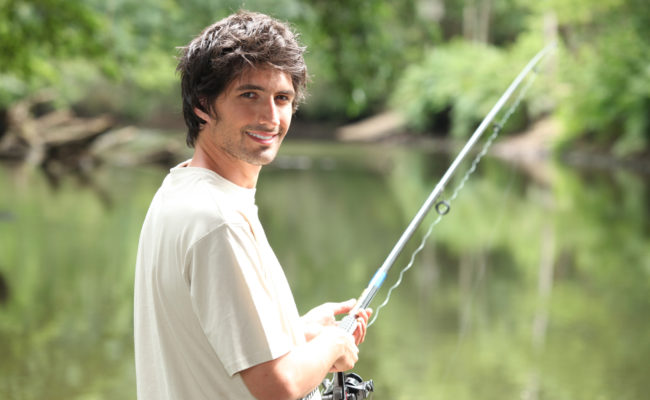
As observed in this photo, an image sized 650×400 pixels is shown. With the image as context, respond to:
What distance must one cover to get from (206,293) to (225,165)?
0.29 meters

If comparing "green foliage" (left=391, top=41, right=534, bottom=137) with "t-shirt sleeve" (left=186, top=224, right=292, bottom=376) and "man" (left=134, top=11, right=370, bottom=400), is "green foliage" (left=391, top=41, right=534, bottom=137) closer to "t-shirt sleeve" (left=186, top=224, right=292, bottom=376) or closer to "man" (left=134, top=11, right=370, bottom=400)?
"man" (left=134, top=11, right=370, bottom=400)

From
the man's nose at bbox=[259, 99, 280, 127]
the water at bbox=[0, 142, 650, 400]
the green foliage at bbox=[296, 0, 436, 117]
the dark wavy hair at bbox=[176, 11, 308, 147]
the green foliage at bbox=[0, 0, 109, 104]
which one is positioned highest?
the green foliage at bbox=[0, 0, 109, 104]

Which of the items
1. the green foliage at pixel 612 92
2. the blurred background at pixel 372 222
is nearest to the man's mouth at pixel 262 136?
the blurred background at pixel 372 222

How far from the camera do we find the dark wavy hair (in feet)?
4.97

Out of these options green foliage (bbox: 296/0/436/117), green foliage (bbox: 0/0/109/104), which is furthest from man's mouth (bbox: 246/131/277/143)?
green foliage (bbox: 296/0/436/117)

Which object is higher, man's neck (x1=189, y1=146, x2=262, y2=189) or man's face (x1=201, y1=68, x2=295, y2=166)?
man's face (x1=201, y1=68, x2=295, y2=166)

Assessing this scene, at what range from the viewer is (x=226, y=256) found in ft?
4.49

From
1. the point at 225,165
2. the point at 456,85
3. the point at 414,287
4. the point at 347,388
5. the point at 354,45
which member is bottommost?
the point at 414,287

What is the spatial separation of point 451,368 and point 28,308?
3598 millimetres

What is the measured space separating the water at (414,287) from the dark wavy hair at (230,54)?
12.1 ft

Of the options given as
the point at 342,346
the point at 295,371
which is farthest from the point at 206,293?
the point at 342,346

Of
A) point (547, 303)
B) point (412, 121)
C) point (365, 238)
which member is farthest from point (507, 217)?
point (412, 121)

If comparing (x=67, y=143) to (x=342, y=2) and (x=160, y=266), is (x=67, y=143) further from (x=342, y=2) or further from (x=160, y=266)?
(x=160, y=266)

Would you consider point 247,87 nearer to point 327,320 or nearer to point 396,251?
point 327,320
